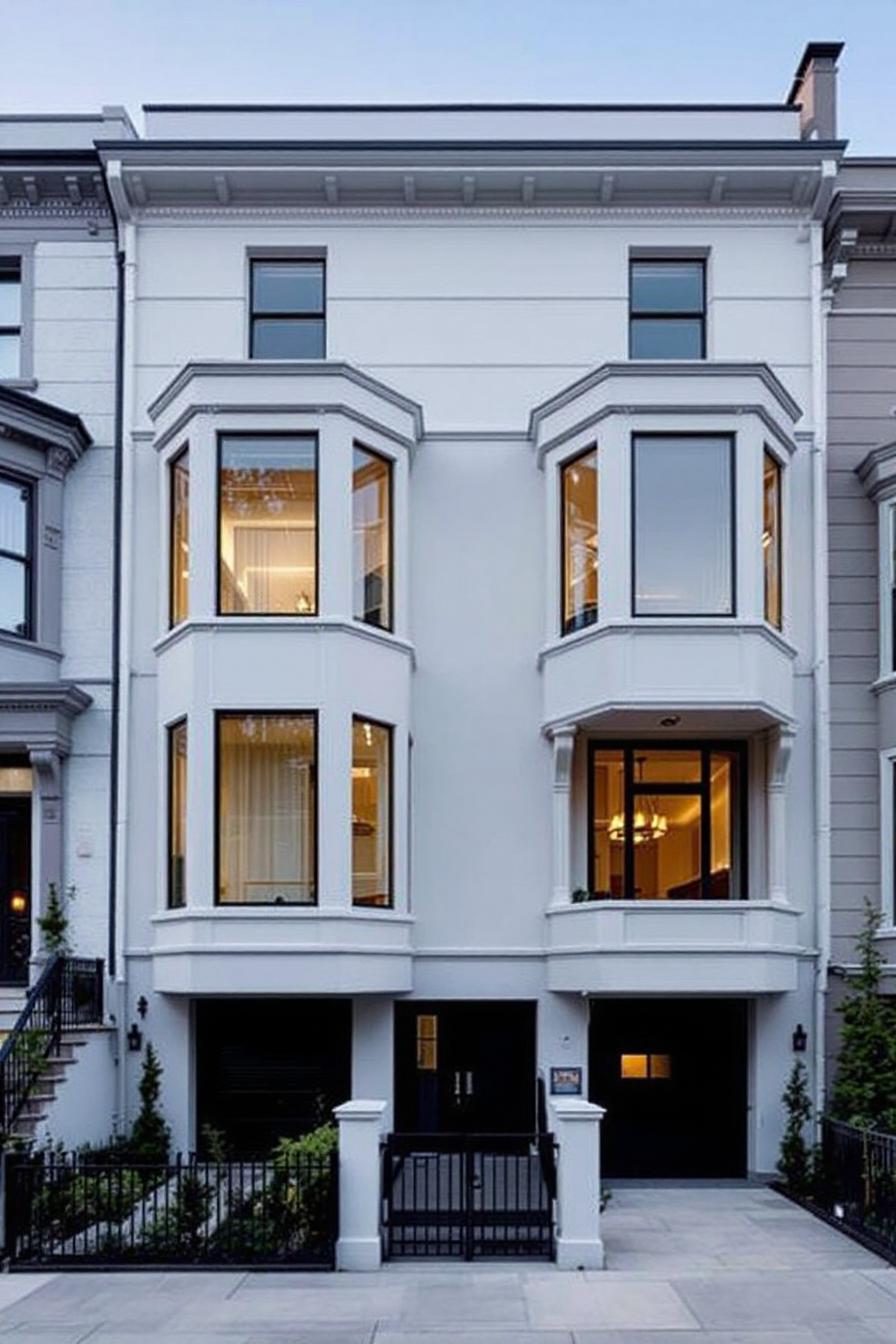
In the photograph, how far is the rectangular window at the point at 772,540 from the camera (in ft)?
53.7

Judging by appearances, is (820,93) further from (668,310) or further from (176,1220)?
(176,1220)

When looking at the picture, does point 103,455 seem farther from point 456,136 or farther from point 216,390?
point 456,136

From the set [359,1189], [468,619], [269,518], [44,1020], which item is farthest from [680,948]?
[44,1020]

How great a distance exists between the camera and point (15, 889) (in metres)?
16.9

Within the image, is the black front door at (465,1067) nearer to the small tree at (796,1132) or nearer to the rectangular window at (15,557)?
the small tree at (796,1132)

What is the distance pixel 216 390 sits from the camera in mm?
16047

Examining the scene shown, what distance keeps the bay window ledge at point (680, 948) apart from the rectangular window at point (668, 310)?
7.03 m

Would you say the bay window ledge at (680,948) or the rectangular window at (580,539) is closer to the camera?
the bay window ledge at (680,948)

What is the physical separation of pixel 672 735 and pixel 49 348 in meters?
Answer: 9.25

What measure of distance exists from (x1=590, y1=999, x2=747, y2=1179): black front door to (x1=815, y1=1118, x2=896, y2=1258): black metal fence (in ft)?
5.04

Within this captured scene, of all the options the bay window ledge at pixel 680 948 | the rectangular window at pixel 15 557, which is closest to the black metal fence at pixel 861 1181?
the bay window ledge at pixel 680 948

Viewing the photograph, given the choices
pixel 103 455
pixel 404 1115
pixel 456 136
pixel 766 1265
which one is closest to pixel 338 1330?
pixel 766 1265

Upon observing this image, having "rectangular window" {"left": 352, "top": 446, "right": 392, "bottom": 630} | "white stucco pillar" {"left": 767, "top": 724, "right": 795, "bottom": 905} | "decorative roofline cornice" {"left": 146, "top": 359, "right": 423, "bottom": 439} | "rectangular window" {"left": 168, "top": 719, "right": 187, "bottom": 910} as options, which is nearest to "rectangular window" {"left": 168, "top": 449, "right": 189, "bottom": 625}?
"decorative roofline cornice" {"left": 146, "top": 359, "right": 423, "bottom": 439}

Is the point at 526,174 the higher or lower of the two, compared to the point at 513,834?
higher
